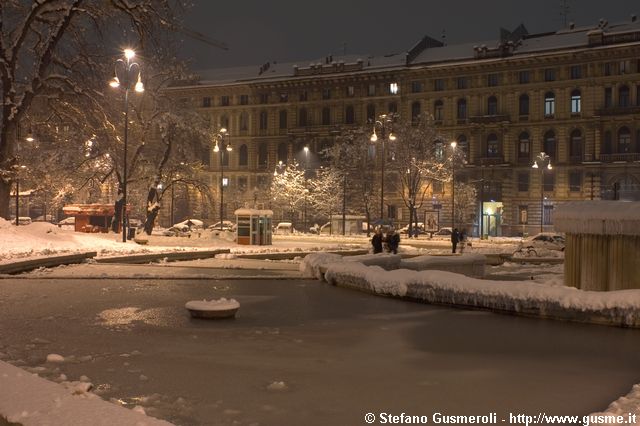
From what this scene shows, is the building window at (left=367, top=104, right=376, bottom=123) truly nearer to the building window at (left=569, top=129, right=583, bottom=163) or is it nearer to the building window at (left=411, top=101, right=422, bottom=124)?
the building window at (left=411, top=101, right=422, bottom=124)

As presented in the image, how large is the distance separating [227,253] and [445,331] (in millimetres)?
21181

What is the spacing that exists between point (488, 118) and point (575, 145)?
8.91 m

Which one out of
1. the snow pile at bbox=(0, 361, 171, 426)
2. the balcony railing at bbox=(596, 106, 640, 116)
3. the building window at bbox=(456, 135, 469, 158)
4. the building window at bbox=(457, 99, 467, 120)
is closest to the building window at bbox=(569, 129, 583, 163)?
the balcony railing at bbox=(596, 106, 640, 116)

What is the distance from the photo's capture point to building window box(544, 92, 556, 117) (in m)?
68.4

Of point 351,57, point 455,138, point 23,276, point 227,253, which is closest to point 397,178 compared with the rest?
point 455,138

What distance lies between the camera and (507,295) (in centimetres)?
1435

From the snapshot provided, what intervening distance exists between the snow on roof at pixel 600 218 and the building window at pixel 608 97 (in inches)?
2142

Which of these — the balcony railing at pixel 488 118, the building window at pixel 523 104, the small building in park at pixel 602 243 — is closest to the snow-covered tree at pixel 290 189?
the balcony railing at pixel 488 118

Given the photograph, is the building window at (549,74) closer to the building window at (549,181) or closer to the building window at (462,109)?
the building window at (462,109)

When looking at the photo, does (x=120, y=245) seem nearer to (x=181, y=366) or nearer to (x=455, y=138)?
(x=181, y=366)

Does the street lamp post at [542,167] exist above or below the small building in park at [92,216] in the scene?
above

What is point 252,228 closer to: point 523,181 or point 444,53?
point 523,181

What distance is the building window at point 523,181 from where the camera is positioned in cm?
6894

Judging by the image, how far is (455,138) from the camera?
243ft
